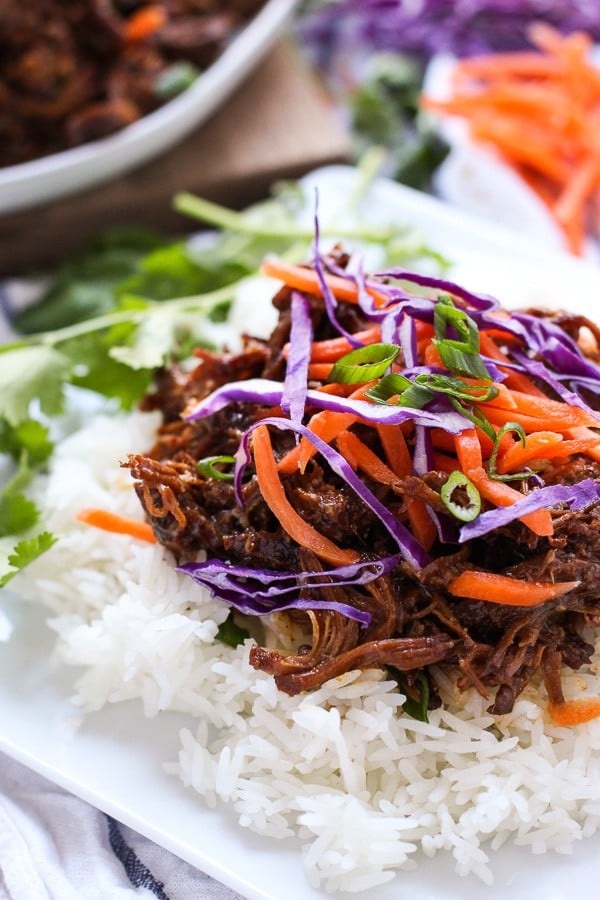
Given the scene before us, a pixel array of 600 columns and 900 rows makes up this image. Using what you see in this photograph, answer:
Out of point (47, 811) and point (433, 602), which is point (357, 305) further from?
point (47, 811)

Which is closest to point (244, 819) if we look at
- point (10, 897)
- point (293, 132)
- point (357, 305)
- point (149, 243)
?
point (10, 897)

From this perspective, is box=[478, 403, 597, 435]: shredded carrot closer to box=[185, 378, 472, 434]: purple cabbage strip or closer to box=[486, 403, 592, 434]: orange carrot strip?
box=[486, 403, 592, 434]: orange carrot strip

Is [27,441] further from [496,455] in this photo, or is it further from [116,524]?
[496,455]

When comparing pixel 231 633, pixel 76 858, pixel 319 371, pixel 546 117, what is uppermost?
pixel 319 371

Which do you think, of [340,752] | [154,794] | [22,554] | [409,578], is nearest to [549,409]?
[409,578]

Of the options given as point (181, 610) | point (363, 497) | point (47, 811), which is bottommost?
point (47, 811)

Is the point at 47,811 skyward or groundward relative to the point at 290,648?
groundward
